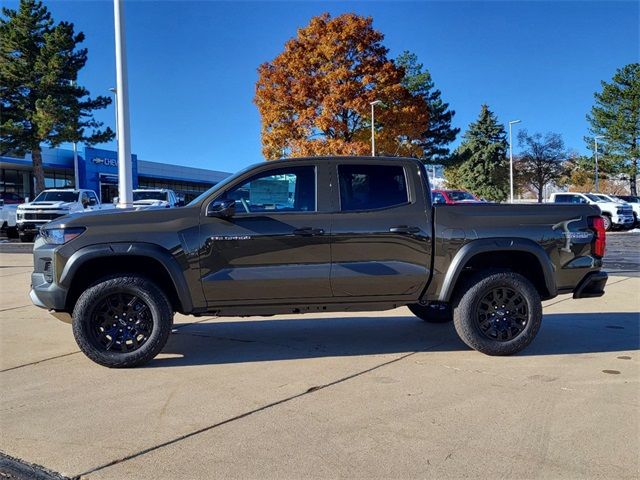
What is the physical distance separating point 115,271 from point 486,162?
5765 centimetres

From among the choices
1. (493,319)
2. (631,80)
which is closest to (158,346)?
(493,319)

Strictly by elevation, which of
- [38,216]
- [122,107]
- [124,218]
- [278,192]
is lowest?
[124,218]

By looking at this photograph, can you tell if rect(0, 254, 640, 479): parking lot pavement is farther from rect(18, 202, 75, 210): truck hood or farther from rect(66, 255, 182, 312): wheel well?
rect(18, 202, 75, 210): truck hood

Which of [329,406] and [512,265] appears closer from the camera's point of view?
[329,406]

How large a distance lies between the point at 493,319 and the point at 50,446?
390 cm

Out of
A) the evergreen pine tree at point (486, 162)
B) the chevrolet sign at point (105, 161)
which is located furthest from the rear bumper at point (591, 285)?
the evergreen pine tree at point (486, 162)

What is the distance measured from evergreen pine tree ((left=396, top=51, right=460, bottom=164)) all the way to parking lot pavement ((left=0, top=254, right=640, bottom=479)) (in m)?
42.9

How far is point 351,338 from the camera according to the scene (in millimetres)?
6344

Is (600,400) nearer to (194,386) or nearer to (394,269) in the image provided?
(394,269)

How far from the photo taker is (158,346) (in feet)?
16.9

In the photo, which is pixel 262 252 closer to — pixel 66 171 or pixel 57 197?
pixel 57 197

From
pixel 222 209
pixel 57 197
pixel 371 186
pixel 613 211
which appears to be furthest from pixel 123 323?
pixel 613 211

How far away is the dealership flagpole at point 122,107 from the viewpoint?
41.4ft

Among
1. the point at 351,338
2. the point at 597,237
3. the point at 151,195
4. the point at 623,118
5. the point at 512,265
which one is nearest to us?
the point at 597,237
